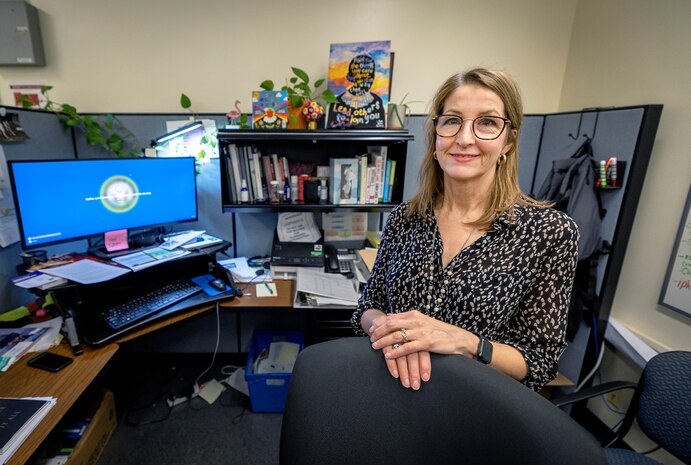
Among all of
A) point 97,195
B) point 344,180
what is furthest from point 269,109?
point 97,195

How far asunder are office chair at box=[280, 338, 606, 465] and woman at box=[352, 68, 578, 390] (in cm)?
26

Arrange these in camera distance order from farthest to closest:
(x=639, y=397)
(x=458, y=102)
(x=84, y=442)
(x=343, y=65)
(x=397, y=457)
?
(x=343, y=65) < (x=84, y=442) < (x=639, y=397) < (x=458, y=102) < (x=397, y=457)

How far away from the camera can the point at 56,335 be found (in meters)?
1.28

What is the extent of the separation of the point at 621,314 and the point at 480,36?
1683mm

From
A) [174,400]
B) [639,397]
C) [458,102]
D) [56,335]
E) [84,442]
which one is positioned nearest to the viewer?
[458,102]

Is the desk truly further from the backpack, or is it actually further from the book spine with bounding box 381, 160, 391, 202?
the backpack

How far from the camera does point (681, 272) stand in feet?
4.53

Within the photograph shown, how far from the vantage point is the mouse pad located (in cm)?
160

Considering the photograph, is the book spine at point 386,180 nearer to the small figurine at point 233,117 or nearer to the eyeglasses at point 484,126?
the small figurine at point 233,117

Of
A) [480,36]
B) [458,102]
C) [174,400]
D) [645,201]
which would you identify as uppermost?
[480,36]

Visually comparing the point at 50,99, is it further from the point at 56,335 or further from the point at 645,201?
the point at 645,201

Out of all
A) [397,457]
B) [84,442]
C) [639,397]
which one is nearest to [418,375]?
[397,457]

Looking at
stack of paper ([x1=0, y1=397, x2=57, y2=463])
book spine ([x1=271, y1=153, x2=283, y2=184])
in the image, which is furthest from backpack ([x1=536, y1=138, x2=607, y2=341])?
→ stack of paper ([x1=0, y1=397, x2=57, y2=463])

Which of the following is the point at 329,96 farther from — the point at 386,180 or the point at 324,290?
the point at 324,290
